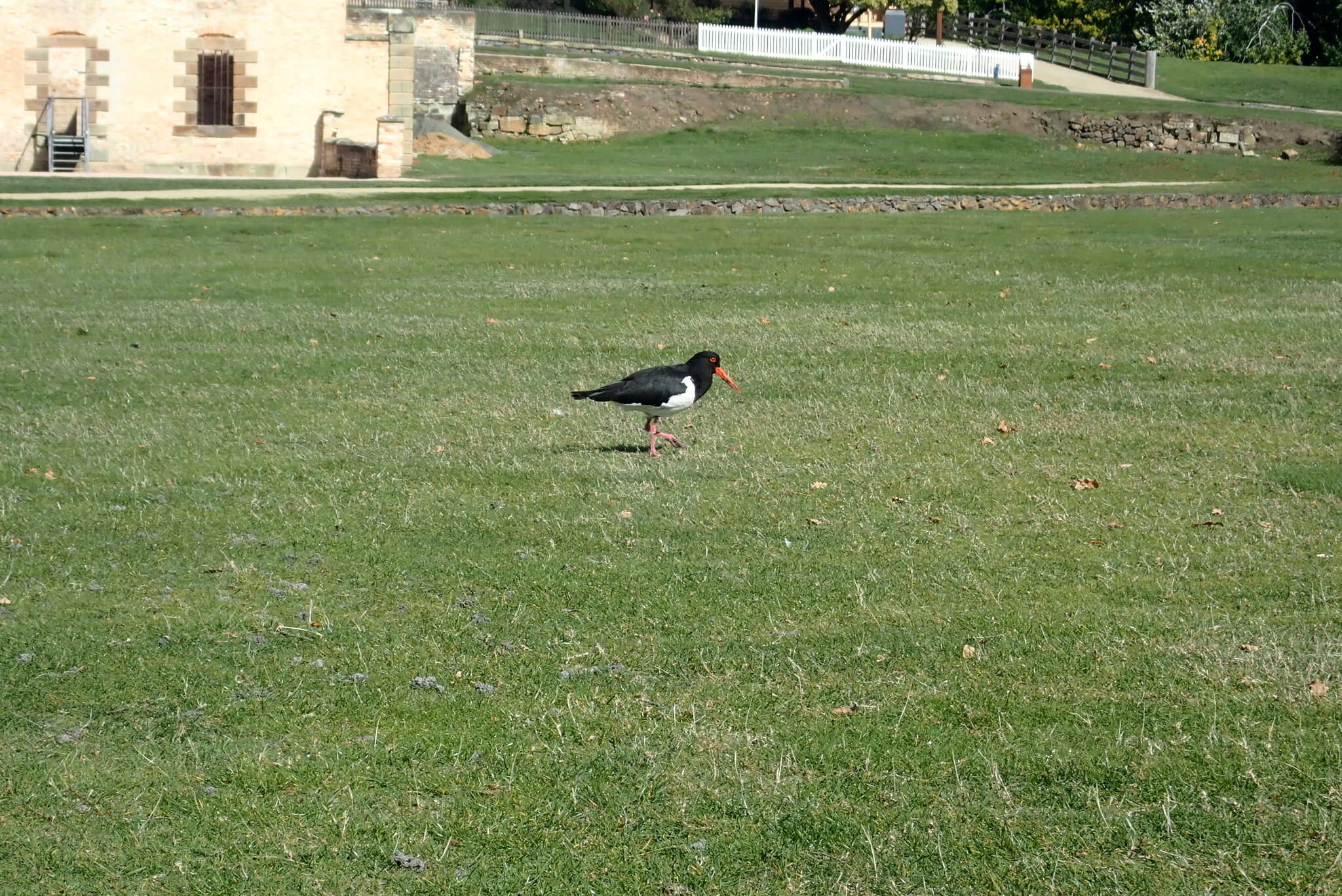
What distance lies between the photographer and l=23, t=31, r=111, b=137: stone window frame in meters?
38.4

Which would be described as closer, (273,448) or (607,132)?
(273,448)

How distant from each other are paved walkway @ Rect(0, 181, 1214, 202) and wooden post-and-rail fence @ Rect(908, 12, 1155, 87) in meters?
29.9

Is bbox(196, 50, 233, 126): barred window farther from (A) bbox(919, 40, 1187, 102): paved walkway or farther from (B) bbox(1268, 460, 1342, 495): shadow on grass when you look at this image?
(B) bbox(1268, 460, 1342, 495): shadow on grass

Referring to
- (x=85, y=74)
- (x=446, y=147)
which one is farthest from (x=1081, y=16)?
(x=85, y=74)

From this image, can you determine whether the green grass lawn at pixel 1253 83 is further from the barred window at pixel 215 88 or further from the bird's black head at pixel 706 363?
the bird's black head at pixel 706 363

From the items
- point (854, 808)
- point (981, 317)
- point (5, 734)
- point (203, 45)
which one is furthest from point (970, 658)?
point (203, 45)

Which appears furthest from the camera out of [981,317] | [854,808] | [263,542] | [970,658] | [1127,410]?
[981,317]

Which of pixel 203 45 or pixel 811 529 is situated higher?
pixel 203 45

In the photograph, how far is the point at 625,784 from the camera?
5.41 m

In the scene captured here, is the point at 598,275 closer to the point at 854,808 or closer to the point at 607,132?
the point at 854,808

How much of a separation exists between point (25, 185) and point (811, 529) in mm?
27796

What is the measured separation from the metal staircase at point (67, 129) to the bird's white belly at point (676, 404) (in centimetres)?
3245

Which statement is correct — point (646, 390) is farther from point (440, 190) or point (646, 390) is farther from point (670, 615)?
point (440, 190)

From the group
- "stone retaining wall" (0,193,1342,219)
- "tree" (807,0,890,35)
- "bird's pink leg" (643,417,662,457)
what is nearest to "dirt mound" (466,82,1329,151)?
"stone retaining wall" (0,193,1342,219)
